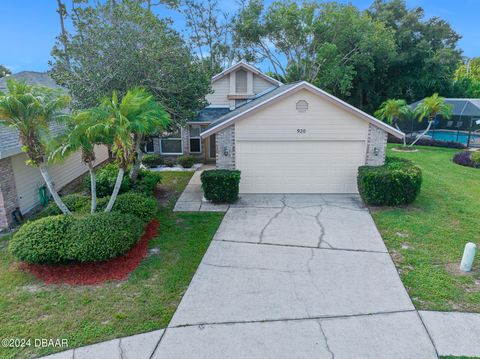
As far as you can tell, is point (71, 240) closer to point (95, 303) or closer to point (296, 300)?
point (95, 303)

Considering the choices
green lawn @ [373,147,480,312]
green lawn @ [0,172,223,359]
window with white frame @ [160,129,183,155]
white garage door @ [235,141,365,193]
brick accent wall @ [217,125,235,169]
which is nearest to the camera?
green lawn @ [0,172,223,359]

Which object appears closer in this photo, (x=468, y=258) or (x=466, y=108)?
(x=468, y=258)

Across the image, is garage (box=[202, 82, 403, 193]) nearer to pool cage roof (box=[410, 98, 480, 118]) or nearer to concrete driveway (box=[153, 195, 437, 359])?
concrete driveway (box=[153, 195, 437, 359])

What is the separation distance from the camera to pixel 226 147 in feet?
39.5

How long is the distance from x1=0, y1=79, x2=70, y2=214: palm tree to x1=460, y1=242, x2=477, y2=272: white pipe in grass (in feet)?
30.4

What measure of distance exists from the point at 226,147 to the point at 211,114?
22.8ft

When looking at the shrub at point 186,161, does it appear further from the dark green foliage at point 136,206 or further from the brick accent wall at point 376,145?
the brick accent wall at point 376,145

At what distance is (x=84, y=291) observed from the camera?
627 centimetres

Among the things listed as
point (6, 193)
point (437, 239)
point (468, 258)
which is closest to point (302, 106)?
point (437, 239)

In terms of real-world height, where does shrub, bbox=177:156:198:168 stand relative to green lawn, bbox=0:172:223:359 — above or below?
above

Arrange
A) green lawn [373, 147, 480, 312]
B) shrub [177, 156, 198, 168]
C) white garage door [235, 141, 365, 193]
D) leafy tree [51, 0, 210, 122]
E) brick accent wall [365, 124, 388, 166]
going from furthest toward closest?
shrub [177, 156, 198, 168], white garage door [235, 141, 365, 193], brick accent wall [365, 124, 388, 166], leafy tree [51, 0, 210, 122], green lawn [373, 147, 480, 312]

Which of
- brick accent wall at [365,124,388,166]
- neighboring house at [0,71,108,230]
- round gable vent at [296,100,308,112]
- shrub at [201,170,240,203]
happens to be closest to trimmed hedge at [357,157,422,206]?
brick accent wall at [365,124,388,166]

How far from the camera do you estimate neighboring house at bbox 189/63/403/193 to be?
11531mm

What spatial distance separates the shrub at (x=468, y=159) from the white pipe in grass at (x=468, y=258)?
1280cm
